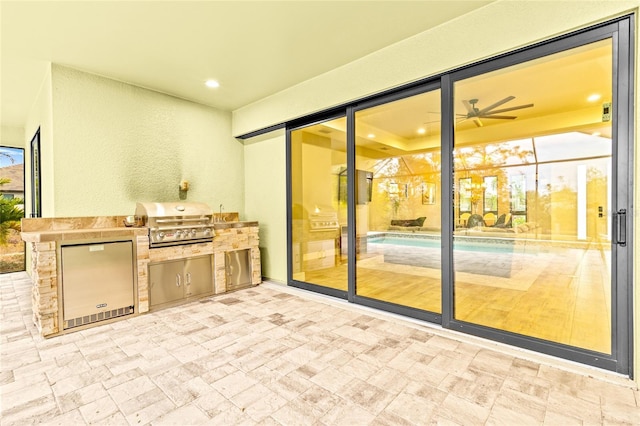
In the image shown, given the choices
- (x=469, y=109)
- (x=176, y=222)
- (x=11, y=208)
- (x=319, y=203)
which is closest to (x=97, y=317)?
(x=176, y=222)

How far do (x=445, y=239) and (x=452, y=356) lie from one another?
3.53 ft

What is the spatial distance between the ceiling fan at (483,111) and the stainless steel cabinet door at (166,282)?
3.80 metres

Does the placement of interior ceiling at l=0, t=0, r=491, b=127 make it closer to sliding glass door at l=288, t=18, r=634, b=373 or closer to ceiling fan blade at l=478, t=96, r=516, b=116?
sliding glass door at l=288, t=18, r=634, b=373

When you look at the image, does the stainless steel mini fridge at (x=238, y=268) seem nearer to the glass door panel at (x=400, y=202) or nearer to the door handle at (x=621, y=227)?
the glass door panel at (x=400, y=202)

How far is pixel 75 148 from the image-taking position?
12.4 feet

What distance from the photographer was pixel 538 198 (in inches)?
104

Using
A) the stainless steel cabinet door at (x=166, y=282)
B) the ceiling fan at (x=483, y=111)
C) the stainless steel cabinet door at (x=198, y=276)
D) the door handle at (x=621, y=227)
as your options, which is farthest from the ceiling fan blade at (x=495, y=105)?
the stainless steel cabinet door at (x=166, y=282)

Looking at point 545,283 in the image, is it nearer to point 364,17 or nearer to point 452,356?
point 452,356

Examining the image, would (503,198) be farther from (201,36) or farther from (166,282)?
(166,282)

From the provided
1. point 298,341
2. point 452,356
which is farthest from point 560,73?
point 298,341

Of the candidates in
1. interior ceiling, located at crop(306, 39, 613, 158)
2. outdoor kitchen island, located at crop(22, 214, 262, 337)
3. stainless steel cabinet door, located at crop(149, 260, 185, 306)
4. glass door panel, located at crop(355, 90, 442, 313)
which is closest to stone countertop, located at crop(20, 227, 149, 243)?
outdoor kitchen island, located at crop(22, 214, 262, 337)

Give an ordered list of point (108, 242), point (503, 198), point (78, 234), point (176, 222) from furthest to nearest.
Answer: point (176, 222)
point (108, 242)
point (78, 234)
point (503, 198)

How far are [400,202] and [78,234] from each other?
3.54 m

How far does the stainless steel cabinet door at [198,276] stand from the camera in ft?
13.5
